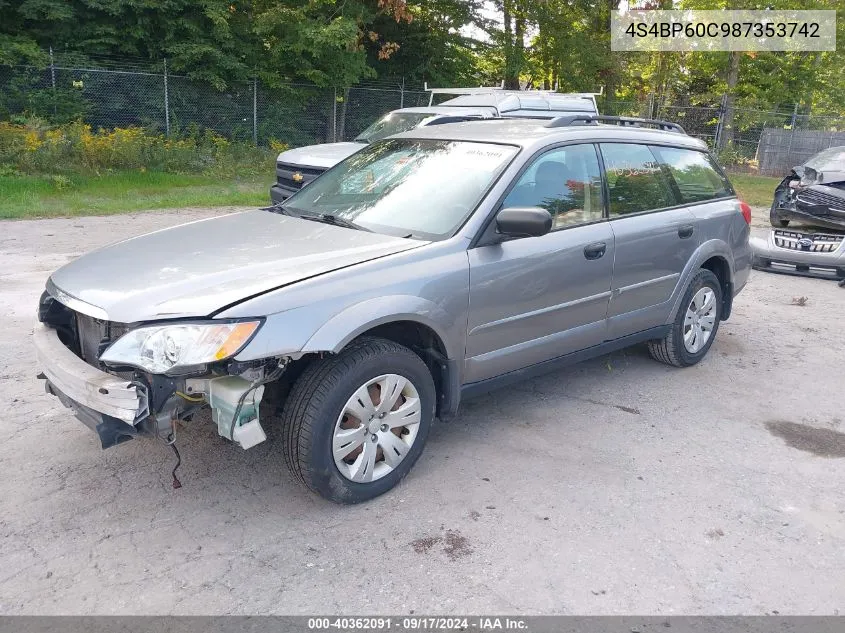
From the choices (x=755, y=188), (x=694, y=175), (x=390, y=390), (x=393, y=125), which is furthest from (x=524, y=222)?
(x=755, y=188)

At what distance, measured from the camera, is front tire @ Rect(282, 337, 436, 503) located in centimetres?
332

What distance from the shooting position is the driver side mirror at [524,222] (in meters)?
3.81

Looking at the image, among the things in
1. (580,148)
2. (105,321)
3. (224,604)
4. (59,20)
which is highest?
(59,20)

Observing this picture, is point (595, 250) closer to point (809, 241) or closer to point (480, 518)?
point (480, 518)

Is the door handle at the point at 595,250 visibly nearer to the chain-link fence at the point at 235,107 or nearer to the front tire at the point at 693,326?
the front tire at the point at 693,326

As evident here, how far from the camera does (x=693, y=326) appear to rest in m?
5.67

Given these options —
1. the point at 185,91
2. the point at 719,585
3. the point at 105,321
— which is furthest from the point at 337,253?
the point at 185,91

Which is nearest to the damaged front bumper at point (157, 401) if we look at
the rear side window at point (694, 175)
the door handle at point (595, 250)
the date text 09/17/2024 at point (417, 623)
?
the date text 09/17/2024 at point (417, 623)

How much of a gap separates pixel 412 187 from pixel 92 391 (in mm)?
2112

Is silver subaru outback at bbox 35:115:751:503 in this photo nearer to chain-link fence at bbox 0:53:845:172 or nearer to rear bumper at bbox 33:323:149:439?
rear bumper at bbox 33:323:149:439

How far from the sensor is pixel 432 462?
4.04 m

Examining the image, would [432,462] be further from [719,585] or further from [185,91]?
[185,91]

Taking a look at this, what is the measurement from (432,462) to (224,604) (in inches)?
58.0

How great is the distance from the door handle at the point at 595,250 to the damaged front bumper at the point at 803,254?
5.24m
